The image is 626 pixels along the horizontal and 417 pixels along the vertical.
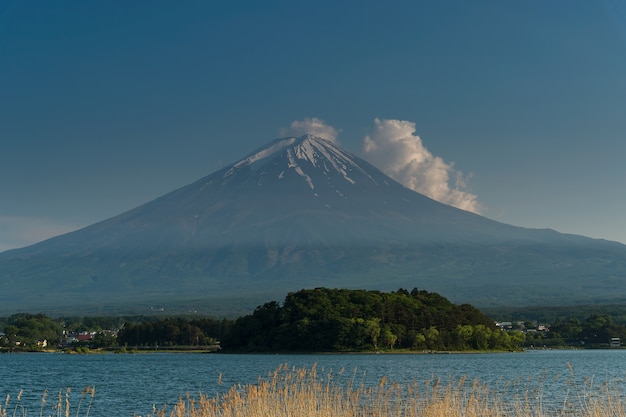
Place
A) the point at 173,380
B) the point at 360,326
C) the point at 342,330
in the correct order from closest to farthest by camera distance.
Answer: the point at 173,380 < the point at 342,330 < the point at 360,326

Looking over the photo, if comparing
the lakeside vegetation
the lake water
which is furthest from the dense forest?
the lake water

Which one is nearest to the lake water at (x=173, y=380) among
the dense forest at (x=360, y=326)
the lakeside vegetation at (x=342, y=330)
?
the dense forest at (x=360, y=326)

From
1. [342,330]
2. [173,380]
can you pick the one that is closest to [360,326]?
[342,330]

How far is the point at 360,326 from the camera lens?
246 ft

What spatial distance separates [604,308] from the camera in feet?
479

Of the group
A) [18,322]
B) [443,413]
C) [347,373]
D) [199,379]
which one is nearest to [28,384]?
[199,379]

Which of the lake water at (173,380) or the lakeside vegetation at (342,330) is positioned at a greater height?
the lakeside vegetation at (342,330)

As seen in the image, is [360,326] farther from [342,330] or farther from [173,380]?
[173,380]

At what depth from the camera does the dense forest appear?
75500 mm

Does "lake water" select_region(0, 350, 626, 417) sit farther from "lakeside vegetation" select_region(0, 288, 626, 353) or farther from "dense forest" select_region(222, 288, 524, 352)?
"lakeside vegetation" select_region(0, 288, 626, 353)

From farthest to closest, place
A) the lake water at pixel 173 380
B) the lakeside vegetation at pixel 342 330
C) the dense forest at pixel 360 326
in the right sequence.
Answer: the lakeside vegetation at pixel 342 330, the dense forest at pixel 360 326, the lake water at pixel 173 380

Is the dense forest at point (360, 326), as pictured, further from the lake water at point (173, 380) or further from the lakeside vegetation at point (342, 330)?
the lake water at point (173, 380)

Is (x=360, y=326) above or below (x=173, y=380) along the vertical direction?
above

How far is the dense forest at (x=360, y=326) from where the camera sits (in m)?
75.5
